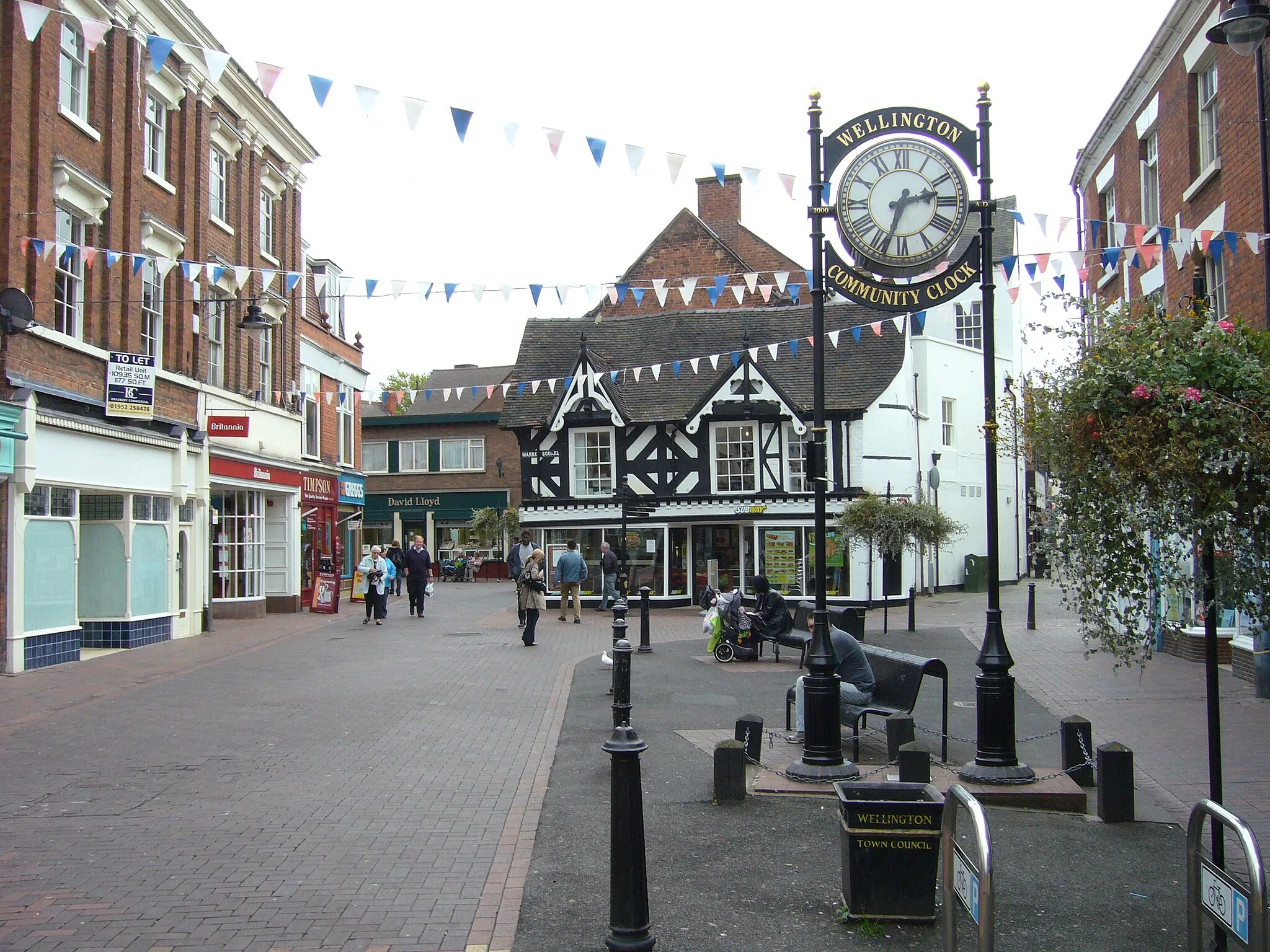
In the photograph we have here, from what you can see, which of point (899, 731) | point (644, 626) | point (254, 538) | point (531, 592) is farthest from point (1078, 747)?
point (254, 538)

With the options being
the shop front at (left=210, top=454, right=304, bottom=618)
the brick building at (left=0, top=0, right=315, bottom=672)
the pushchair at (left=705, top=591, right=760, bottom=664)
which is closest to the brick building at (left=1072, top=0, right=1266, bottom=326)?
the pushchair at (left=705, top=591, right=760, bottom=664)

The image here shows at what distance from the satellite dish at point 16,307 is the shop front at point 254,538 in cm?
710

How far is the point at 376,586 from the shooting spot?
22.1 metres

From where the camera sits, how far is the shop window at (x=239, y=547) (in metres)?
23.0

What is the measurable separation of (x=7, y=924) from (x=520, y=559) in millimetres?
20124

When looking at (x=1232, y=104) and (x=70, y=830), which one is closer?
(x=70, y=830)

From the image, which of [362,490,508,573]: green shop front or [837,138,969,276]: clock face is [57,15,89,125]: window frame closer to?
[837,138,969,276]: clock face

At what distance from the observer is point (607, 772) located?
876 centimetres

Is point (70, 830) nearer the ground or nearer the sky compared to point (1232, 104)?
nearer the ground

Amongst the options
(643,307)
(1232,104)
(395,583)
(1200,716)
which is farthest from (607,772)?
(643,307)

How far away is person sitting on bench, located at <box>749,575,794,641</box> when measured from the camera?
1558cm

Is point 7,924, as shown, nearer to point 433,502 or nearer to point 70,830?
point 70,830

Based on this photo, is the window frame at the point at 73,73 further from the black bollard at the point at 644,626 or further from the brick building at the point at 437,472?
the brick building at the point at 437,472

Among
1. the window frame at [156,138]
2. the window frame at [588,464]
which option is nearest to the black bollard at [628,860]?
the window frame at [156,138]
